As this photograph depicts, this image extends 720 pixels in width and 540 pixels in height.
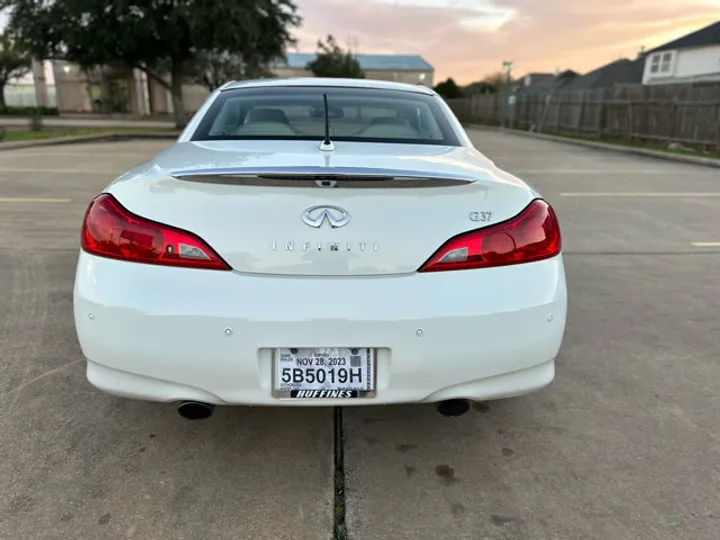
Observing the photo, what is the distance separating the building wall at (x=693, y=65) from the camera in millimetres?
33531

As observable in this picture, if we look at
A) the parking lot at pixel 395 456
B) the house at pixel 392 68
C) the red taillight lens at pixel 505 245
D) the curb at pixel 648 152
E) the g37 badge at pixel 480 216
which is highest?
the house at pixel 392 68

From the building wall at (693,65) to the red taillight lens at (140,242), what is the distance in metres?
37.8

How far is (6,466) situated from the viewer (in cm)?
234

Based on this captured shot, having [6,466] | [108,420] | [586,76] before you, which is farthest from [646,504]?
[586,76]

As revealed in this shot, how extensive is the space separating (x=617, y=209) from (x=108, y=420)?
7399 mm

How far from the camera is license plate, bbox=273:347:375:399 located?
2029 mm

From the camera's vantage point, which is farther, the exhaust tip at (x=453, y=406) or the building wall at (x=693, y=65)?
the building wall at (x=693, y=65)

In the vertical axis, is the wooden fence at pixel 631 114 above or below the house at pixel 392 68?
below

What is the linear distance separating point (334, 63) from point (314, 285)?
166ft

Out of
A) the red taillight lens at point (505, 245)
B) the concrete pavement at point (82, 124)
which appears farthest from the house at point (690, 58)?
the red taillight lens at point (505, 245)

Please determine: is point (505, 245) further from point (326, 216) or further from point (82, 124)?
point (82, 124)

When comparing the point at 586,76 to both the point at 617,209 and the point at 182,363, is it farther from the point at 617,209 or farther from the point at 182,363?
the point at 182,363

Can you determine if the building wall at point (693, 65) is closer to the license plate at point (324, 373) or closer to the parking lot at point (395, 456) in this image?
the parking lot at point (395, 456)

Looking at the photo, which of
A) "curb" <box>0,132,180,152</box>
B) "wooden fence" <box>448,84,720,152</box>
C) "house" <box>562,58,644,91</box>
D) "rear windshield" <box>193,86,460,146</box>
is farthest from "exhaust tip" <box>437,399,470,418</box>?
"house" <box>562,58,644,91</box>
